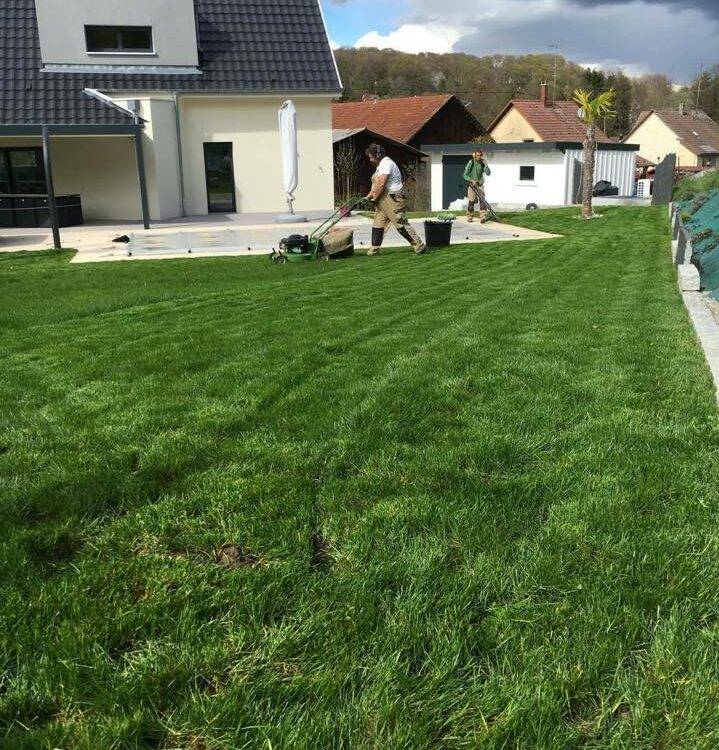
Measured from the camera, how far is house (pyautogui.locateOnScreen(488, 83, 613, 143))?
44.7m

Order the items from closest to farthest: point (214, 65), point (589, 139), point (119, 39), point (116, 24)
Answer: point (116, 24) → point (119, 39) → point (589, 139) → point (214, 65)

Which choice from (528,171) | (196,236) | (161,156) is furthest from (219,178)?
(528,171)

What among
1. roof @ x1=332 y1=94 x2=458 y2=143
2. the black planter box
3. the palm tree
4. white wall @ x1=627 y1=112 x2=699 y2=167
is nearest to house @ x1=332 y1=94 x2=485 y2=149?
roof @ x1=332 y1=94 x2=458 y2=143

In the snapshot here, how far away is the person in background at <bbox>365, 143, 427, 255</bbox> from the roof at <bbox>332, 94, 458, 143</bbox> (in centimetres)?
2857

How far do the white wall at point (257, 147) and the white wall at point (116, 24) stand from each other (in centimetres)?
164

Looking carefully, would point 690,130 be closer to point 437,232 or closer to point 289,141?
point 289,141

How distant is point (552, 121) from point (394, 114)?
35.0 feet

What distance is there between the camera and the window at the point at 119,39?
2116 cm

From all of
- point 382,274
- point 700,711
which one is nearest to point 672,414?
point 700,711

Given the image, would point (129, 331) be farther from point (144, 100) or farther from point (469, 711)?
point (144, 100)

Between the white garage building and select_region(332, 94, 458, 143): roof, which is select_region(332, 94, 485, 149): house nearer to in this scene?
select_region(332, 94, 458, 143): roof

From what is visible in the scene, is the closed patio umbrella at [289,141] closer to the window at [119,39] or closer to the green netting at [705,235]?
the window at [119,39]

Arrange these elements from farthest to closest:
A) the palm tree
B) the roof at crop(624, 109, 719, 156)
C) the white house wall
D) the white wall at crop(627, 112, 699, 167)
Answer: the white wall at crop(627, 112, 699, 167), the roof at crop(624, 109, 719, 156), the palm tree, the white house wall

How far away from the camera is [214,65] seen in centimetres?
2194
